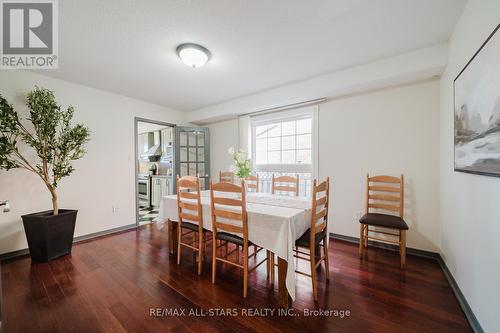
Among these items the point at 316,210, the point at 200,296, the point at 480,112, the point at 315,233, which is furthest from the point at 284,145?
the point at 200,296

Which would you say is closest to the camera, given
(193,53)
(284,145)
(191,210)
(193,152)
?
(193,53)

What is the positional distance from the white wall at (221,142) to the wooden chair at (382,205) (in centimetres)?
259

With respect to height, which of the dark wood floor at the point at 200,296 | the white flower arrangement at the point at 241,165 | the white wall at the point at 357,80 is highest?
the white wall at the point at 357,80

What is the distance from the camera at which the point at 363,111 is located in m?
2.78

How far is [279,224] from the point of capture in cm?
159

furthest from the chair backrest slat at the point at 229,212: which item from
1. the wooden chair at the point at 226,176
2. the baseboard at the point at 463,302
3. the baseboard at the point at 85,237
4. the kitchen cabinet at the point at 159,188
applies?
the kitchen cabinet at the point at 159,188

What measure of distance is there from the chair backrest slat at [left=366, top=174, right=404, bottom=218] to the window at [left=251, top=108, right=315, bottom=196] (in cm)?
90

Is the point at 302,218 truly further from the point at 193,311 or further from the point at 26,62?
the point at 26,62

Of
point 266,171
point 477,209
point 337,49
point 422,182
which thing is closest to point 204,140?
point 266,171

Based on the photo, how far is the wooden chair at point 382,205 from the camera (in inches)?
90.5

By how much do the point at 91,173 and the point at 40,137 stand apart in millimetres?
898

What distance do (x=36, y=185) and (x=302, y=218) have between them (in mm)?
3545

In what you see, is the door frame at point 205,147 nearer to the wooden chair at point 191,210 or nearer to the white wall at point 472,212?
the wooden chair at point 191,210

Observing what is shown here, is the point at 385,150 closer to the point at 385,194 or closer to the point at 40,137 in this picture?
the point at 385,194
